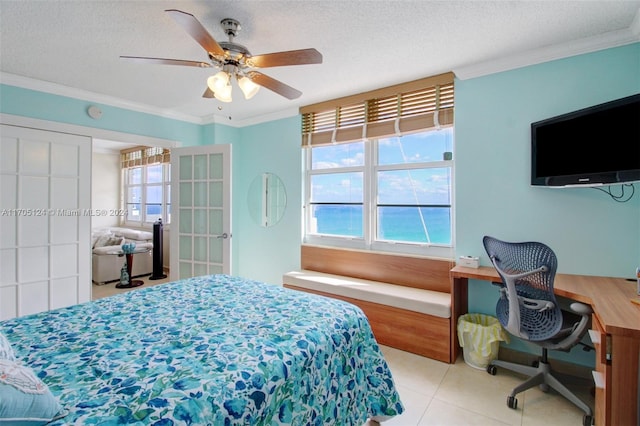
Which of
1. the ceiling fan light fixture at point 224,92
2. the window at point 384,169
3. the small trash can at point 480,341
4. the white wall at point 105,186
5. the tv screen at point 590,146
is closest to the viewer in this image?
the tv screen at point 590,146

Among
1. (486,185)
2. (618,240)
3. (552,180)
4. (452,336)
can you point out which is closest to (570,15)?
(552,180)

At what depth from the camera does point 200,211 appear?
3.69m

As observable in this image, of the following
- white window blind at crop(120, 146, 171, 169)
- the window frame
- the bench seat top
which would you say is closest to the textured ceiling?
the bench seat top

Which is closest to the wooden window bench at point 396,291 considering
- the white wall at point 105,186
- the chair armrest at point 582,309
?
the chair armrest at point 582,309

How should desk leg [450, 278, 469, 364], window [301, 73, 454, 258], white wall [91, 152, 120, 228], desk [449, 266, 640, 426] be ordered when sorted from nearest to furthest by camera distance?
1. desk [449, 266, 640, 426]
2. desk leg [450, 278, 469, 364]
3. window [301, 73, 454, 258]
4. white wall [91, 152, 120, 228]

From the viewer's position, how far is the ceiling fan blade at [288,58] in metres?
Answer: 1.64

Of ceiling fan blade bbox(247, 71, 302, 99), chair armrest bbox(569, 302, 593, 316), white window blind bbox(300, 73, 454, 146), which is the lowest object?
chair armrest bbox(569, 302, 593, 316)

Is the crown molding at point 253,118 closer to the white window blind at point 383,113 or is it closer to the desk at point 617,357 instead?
the white window blind at point 383,113

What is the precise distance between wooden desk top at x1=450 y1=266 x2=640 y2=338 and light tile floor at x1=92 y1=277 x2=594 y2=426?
2.41ft

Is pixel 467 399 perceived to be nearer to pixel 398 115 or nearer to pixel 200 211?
pixel 398 115

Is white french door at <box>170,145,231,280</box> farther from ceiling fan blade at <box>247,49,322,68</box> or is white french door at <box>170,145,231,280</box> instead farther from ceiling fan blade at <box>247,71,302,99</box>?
ceiling fan blade at <box>247,49,322,68</box>

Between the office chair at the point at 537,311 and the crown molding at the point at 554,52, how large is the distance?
58.6 inches

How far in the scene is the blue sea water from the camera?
9.70 ft

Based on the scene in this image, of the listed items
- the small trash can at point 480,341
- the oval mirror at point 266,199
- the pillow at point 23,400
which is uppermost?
the oval mirror at point 266,199
